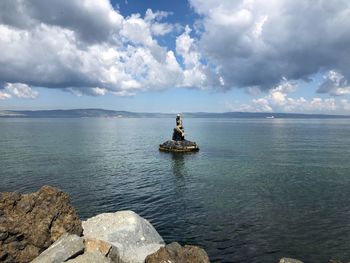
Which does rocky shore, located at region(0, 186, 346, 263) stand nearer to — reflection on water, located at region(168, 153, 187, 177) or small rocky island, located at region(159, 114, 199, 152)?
reflection on water, located at region(168, 153, 187, 177)

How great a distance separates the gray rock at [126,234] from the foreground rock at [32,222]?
198 cm

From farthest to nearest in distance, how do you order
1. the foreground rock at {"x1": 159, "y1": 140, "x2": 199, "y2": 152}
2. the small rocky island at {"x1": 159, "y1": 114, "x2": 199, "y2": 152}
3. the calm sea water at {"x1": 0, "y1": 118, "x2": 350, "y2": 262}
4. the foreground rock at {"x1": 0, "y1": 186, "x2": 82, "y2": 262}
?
the small rocky island at {"x1": 159, "y1": 114, "x2": 199, "y2": 152}, the foreground rock at {"x1": 159, "y1": 140, "x2": 199, "y2": 152}, the calm sea water at {"x1": 0, "y1": 118, "x2": 350, "y2": 262}, the foreground rock at {"x1": 0, "y1": 186, "x2": 82, "y2": 262}

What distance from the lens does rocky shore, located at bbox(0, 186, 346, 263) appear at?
18.4m

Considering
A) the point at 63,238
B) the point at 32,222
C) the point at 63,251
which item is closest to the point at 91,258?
the point at 63,251

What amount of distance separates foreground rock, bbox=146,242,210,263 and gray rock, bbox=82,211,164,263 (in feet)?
5.50

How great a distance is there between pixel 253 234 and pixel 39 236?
1870 centimetres

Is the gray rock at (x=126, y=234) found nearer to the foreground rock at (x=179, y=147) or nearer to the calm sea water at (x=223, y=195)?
the calm sea water at (x=223, y=195)

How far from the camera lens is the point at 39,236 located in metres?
20.5

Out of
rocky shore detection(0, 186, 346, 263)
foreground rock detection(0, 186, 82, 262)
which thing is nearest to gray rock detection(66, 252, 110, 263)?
rocky shore detection(0, 186, 346, 263)

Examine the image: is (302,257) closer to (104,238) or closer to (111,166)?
(104,238)

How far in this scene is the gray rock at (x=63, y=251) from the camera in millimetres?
17500

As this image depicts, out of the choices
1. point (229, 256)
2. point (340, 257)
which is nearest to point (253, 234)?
point (229, 256)

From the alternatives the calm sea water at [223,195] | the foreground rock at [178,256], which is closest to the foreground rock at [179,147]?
the calm sea water at [223,195]

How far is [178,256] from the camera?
65.0 feet
